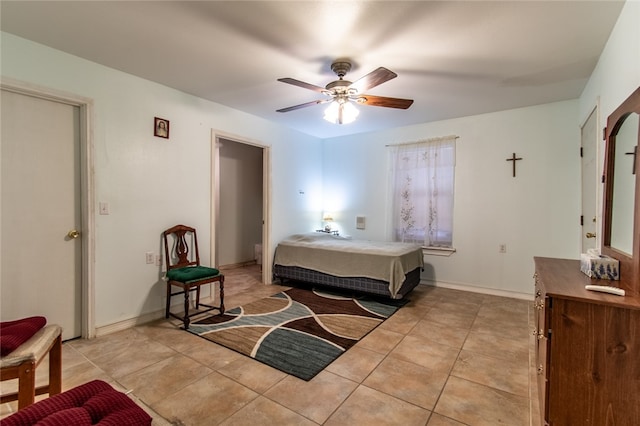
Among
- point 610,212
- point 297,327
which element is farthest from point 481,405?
point 297,327

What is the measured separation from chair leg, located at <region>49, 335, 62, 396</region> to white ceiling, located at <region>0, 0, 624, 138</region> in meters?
2.09

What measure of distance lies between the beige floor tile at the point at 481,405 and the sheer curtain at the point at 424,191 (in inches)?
106

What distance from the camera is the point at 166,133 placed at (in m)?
3.18

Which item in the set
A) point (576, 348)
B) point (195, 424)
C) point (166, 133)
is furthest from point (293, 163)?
point (576, 348)

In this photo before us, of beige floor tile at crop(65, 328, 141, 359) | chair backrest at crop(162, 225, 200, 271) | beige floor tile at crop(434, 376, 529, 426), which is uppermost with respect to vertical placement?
chair backrest at crop(162, 225, 200, 271)

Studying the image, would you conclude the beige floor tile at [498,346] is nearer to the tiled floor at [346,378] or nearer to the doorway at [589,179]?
the tiled floor at [346,378]

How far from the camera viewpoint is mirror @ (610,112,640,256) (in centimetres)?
154

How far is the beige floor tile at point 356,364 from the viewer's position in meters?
2.09

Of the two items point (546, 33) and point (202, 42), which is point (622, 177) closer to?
point (546, 33)

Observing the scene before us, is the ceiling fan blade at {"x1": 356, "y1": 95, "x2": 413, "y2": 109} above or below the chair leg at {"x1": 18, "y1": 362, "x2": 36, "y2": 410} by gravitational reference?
above

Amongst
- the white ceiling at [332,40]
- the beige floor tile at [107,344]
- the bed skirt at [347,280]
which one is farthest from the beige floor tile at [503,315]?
the beige floor tile at [107,344]

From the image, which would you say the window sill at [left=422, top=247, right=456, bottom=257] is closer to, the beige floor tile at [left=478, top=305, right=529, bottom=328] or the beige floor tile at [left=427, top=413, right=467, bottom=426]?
the beige floor tile at [left=478, top=305, right=529, bottom=328]

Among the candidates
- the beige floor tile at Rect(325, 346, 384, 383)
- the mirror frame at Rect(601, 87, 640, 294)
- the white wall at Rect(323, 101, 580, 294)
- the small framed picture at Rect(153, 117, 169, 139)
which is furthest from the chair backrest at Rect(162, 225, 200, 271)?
the mirror frame at Rect(601, 87, 640, 294)

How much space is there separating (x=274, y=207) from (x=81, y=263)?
2.42m
